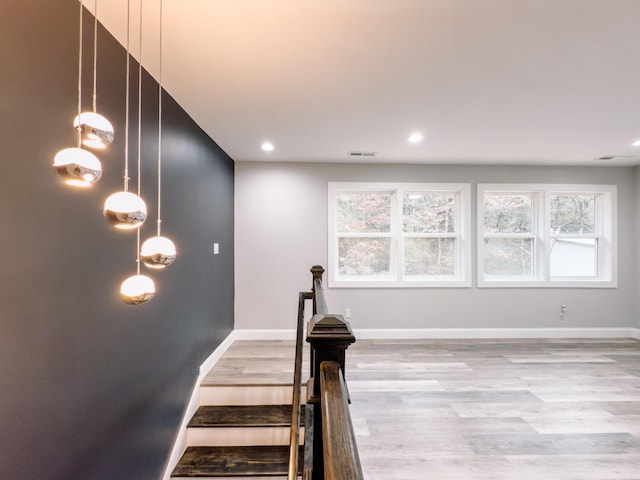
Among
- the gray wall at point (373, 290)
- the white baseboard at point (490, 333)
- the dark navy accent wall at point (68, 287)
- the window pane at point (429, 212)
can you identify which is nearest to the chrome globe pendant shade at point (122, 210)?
the dark navy accent wall at point (68, 287)

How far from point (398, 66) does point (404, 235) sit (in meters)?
2.92

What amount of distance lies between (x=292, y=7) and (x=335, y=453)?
1696mm

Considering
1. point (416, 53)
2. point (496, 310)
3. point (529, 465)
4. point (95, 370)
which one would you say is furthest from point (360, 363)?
point (416, 53)

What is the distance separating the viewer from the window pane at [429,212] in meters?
4.64

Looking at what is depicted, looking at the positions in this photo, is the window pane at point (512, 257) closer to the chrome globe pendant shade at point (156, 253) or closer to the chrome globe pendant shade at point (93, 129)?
the chrome globe pendant shade at point (156, 253)

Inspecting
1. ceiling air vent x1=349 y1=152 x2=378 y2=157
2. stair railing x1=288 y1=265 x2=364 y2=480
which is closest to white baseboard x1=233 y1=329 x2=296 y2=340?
ceiling air vent x1=349 y1=152 x2=378 y2=157

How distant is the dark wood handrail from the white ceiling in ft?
5.05

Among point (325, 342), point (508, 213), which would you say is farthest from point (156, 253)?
point (508, 213)

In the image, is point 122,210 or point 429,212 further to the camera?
point 429,212

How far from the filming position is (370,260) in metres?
4.64

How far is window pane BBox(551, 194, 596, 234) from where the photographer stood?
15.5ft

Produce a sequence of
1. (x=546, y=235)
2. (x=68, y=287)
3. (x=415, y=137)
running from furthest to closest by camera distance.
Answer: (x=546, y=235) < (x=415, y=137) < (x=68, y=287)

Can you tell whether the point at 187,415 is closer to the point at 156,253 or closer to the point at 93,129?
the point at 156,253

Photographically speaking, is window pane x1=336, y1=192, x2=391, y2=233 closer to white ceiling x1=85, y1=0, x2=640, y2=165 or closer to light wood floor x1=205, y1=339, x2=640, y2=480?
white ceiling x1=85, y1=0, x2=640, y2=165
